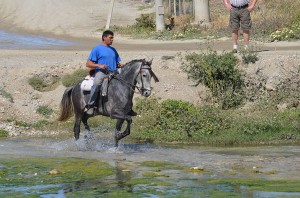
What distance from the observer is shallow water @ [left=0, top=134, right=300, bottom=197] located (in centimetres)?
1464

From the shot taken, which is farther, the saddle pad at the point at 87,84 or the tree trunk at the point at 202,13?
the tree trunk at the point at 202,13

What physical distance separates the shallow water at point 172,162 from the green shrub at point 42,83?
3922 millimetres

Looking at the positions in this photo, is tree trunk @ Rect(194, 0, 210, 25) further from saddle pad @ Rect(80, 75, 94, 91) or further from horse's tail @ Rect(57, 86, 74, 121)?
saddle pad @ Rect(80, 75, 94, 91)

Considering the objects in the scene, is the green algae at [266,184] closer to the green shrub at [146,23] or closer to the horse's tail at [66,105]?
the horse's tail at [66,105]

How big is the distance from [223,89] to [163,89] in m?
1.84

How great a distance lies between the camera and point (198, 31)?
111 ft

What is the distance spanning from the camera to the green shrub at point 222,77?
23.8 metres

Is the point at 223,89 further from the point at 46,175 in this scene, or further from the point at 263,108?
the point at 46,175

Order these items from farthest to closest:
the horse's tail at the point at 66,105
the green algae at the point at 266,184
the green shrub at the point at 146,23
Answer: the green shrub at the point at 146,23 → the horse's tail at the point at 66,105 → the green algae at the point at 266,184

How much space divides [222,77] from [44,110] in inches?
186

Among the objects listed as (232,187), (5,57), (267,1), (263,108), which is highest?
(267,1)

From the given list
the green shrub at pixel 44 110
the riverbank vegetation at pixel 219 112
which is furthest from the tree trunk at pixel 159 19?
the green shrub at pixel 44 110

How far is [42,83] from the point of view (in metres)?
25.6

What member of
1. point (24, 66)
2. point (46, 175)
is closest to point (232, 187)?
point (46, 175)
